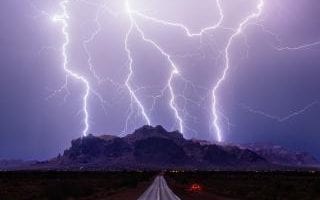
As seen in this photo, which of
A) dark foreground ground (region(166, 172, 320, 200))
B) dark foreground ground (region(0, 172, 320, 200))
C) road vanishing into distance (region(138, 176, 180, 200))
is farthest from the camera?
dark foreground ground (region(0, 172, 320, 200))

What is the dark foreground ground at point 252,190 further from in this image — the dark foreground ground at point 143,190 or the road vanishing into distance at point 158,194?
the road vanishing into distance at point 158,194

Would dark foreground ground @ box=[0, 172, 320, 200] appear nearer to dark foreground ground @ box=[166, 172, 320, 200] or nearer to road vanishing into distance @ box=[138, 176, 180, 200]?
dark foreground ground @ box=[166, 172, 320, 200]

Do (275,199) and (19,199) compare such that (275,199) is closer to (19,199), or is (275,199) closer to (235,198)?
(235,198)

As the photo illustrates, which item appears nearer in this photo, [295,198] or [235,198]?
[295,198]

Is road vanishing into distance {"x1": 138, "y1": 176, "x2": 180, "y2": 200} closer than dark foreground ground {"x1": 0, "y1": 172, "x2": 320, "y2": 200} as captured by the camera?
Yes

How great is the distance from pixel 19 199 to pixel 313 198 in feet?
68.9

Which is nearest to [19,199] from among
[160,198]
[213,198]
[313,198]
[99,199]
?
[99,199]

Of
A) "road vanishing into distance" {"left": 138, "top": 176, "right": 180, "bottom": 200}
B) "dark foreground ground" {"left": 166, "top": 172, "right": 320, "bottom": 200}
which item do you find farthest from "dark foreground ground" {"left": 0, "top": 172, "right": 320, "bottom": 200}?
"road vanishing into distance" {"left": 138, "top": 176, "right": 180, "bottom": 200}

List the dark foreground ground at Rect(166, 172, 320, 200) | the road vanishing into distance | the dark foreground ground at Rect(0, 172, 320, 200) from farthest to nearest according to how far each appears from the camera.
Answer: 1. the dark foreground ground at Rect(0, 172, 320, 200)
2. the dark foreground ground at Rect(166, 172, 320, 200)
3. the road vanishing into distance

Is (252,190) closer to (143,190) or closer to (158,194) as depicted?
(143,190)

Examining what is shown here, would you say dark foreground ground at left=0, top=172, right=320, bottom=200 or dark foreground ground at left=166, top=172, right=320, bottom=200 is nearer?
dark foreground ground at left=166, top=172, right=320, bottom=200

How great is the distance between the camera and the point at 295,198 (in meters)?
39.3

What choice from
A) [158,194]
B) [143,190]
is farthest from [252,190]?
[158,194]

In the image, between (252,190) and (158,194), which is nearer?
(158,194)
